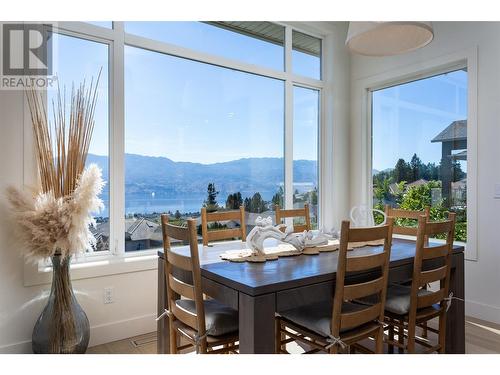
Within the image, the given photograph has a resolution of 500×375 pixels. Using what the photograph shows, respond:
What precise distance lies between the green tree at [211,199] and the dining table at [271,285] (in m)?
1.16

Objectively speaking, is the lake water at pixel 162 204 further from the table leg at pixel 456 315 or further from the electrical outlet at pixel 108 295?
the table leg at pixel 456 315

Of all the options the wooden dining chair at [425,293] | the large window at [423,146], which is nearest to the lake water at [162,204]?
the wooden dining chair at [425,293]

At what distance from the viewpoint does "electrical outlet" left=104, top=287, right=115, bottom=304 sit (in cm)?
288

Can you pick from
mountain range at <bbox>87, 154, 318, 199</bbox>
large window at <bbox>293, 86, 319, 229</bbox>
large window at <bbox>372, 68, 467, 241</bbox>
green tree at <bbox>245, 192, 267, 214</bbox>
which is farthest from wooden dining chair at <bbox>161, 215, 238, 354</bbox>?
large window at <bbox>372, 68, 467, 241</bbox>

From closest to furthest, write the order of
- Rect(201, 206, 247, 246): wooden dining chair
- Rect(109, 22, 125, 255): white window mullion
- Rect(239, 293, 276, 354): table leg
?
Rect(239, 293, 276, 354): table leg → Rect(201, 206, 247, 246): wooden dining chair → Rect(109, 22, 125, 255): white window mullion

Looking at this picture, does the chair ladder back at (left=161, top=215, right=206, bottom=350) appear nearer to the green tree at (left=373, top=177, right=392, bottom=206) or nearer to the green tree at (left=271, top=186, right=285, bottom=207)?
the green tree at (left=271, top=186, right=285, bottom=207)

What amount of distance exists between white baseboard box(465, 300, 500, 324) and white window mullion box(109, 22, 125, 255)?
126 inches

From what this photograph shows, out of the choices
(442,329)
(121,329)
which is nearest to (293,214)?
(442,329)

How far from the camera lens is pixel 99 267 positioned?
2.84 meters

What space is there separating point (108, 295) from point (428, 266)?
2.34m

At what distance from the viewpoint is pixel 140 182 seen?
10.6ft

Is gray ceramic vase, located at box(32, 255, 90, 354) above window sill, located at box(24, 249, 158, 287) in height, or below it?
below

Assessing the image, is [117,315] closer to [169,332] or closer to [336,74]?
[169,332]
